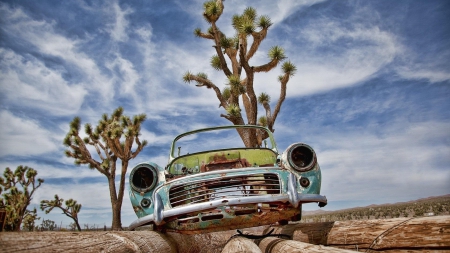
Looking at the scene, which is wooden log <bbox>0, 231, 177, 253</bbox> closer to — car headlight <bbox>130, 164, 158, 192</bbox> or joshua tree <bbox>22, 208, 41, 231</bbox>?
car headlight <bbox>130, 164, 158, 192</bbox>

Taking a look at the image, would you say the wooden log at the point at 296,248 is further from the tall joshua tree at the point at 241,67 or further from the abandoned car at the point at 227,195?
the tall joshua tree at the point at 241,67

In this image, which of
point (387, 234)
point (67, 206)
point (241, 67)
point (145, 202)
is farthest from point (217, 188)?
point (67, 206)

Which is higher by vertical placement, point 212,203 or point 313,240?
point 212,203

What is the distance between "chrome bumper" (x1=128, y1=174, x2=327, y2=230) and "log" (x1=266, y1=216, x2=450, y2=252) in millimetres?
292

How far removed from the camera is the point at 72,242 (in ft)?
4.19

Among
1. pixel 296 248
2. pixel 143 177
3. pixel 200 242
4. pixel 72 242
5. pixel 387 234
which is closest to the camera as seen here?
pixel 72 242

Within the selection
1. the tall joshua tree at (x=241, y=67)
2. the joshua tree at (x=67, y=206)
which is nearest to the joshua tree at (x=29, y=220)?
the joshua tree at (x=67, y=206)

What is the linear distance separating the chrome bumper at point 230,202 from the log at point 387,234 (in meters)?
0.29

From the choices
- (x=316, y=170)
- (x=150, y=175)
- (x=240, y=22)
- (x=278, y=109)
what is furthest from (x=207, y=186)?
(x=240, y=22)

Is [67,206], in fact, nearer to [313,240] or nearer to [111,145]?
[111,145]

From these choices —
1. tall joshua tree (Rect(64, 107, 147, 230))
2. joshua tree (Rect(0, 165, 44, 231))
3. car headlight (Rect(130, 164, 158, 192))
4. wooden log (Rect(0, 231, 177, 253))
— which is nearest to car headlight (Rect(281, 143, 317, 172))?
car headlight (Rect(130, 164, 158, 192))

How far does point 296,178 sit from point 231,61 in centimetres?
862

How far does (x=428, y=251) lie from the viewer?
1.52 meters

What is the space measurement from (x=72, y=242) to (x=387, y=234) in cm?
179
